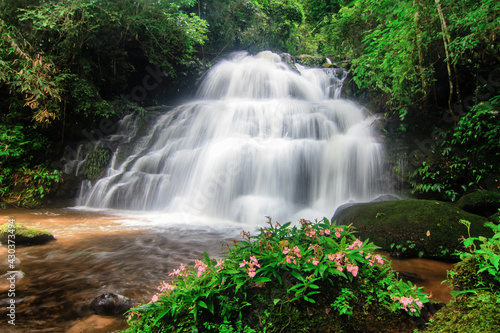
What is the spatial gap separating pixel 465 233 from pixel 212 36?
1699 centimetres

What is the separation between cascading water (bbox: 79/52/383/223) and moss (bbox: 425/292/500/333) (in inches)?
226

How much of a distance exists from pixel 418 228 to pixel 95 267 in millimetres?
5215

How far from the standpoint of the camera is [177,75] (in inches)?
587

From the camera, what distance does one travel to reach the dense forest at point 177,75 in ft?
21.0

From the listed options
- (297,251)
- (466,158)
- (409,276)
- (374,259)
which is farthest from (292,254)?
(466,158)

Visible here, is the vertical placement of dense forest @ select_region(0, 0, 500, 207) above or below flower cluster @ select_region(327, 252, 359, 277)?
above

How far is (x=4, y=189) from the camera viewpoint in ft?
27.9

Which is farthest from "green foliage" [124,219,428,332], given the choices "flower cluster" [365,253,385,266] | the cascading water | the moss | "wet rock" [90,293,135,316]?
the cascading water

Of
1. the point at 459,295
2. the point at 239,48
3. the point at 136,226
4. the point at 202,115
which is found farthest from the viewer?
the point at 239,48

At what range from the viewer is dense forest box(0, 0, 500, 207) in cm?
641

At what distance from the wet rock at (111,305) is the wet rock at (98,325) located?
2.7 inches

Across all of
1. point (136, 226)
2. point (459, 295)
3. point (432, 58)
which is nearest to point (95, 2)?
point (136, 226)

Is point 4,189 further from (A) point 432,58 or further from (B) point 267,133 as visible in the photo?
(A) point 432,58

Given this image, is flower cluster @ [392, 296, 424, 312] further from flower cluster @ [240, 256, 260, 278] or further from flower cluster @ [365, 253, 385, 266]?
flower cluster @ [240, 256, 260, 278]
